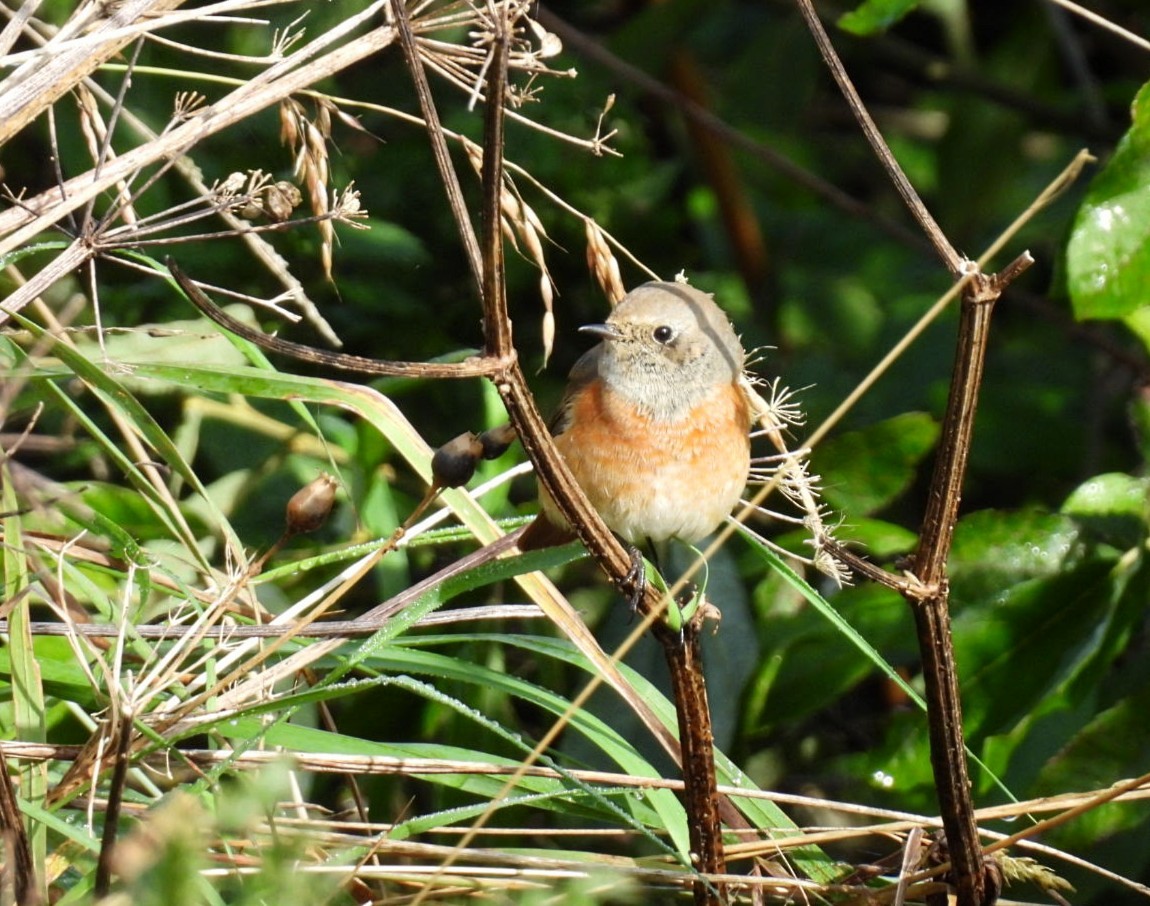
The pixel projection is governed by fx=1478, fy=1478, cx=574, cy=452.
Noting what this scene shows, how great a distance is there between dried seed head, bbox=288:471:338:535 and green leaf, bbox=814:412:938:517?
3.81 ft

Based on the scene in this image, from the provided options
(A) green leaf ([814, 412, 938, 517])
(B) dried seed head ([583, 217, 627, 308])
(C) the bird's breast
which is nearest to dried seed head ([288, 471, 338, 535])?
(B) dried seed head ([583, 217, 627, 308])

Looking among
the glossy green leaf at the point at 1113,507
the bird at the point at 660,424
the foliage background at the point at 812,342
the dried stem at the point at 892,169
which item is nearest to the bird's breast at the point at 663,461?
the bird at the point at 660,424

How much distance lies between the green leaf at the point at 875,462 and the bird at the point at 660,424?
0.89 ft

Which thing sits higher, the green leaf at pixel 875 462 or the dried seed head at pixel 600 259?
the dried seed head at pixel 600 259

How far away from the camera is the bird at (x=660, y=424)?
112 inches

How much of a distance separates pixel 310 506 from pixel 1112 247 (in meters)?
1.49

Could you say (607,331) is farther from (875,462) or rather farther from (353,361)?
(353,361)

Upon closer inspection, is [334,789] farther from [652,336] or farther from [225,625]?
[652,336]

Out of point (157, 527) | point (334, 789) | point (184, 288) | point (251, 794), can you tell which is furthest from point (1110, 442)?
point (251, 794)

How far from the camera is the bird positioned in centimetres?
285

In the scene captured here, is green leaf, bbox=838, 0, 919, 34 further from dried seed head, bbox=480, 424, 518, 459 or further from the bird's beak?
dried seed head, bbox=480, 424, 518, 459

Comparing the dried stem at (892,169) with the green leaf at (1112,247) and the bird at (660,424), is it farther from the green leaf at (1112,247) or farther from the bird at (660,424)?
the bird at (660,424)

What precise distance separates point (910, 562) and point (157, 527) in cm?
166

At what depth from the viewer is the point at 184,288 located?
194cm
